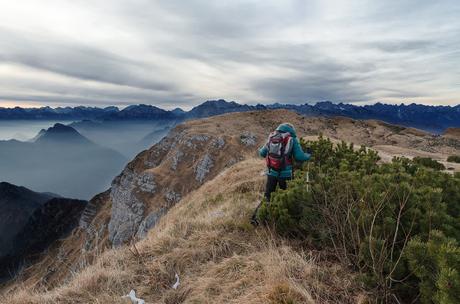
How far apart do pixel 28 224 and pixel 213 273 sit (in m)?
184

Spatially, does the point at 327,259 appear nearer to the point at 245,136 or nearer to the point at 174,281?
the point at 174,281

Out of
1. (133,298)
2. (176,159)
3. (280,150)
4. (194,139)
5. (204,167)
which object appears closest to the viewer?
(133,298)

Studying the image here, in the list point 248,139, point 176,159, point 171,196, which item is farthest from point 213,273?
point 176,159

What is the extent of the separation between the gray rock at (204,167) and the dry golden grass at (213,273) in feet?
149

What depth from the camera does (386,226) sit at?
13.5ft

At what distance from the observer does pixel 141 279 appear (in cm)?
518

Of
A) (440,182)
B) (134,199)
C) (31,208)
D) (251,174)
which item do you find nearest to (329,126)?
(134,199)

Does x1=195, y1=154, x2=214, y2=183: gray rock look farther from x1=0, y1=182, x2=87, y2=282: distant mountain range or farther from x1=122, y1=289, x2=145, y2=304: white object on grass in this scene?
x1=0, y1=182, x2=87, y2=282: distant mountain range

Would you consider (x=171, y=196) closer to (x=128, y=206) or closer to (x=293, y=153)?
(x=128, y=206)

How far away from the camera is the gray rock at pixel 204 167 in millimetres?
52156

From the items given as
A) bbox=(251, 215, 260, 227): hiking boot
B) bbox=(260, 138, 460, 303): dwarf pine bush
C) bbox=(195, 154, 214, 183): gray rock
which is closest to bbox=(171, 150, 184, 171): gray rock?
bbox=(195, 154, 214, 183): gray rock

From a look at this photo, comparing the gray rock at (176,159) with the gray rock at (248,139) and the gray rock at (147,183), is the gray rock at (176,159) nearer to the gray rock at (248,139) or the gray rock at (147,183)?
the gray rock at (147,183)

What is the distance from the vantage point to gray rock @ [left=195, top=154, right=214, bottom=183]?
52.2m

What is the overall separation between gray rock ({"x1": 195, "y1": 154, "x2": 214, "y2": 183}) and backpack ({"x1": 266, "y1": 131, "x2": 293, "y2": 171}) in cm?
4476
